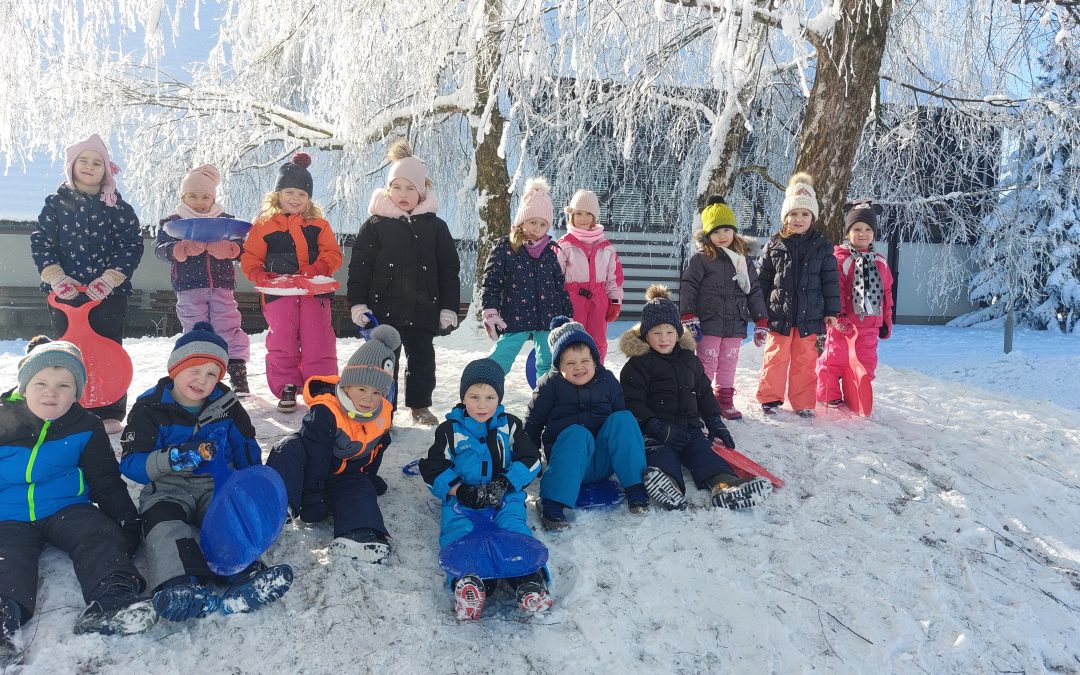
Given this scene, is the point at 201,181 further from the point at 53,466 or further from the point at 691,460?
the point at 691,460

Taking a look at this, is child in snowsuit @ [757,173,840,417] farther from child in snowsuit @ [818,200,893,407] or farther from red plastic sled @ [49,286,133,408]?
red plastic sled @ [49,286,133,408]

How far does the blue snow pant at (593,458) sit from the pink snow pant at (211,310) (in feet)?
7.81

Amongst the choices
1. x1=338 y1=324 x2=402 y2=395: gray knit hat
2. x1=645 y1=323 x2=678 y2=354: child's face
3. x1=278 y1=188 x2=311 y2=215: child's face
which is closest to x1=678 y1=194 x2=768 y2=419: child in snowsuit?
x1=645 y1=323 x2=678 y2=354: child's face

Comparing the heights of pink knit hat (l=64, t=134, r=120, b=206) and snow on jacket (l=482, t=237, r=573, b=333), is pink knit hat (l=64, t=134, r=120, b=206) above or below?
above

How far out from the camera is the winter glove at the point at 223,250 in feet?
13.6

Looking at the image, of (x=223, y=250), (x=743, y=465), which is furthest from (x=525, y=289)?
(x=223, y=250)

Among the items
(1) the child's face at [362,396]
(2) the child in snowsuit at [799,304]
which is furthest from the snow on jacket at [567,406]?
(2) the child in snowsuit at [799,304]

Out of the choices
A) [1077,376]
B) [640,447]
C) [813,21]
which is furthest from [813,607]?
[1077,376]

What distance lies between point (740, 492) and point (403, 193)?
2614mm

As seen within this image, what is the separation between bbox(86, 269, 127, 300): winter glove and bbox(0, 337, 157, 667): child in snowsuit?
1.09m

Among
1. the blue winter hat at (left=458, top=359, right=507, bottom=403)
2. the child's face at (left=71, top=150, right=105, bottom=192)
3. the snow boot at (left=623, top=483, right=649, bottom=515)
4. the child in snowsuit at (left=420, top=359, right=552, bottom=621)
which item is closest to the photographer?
the child in snowsuit at (left=420, top=359, right=552, bottom=621)

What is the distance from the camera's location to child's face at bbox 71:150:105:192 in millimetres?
3717

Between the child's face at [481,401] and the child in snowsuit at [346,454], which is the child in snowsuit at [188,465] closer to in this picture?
the child in snowsuit at [346,454]

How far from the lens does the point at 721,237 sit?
15.0ft
